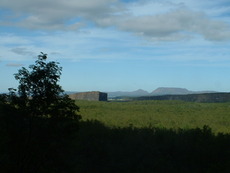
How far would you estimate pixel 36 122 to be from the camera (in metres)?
10.3

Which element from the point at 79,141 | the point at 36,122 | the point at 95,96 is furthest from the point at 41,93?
the point at 95,96

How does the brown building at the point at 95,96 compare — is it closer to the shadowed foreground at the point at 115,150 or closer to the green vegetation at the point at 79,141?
the green vegetation at the point at 79,141

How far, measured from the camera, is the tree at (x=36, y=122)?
10242mm

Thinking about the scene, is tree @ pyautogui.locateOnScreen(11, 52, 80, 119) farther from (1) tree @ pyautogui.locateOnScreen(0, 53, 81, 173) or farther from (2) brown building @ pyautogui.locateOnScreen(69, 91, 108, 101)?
(2) brown building @ pyautogui.locateOnScreen(69, 91, 108, 101)

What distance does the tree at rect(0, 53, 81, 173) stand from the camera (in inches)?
403

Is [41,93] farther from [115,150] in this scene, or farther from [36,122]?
[115,150]

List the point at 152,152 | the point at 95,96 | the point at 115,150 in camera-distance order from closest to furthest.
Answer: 1. the point at 152,152
2. the point at 115,150
3. the point at 95,96

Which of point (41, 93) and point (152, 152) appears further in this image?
point (152, 152)

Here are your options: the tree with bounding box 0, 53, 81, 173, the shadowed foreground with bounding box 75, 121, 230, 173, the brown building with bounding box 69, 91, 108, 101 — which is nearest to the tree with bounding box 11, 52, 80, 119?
the tree with bounding box 0, 53, 81, 173

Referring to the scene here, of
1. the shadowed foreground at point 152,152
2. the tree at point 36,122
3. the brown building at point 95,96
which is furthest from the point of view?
the brown building at point 95,96

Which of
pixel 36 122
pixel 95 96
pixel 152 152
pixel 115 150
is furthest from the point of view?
pixel 95 96

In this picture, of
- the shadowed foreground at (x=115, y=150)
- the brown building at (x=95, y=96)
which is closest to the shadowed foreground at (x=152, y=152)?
the shadowed foreground at (x=115, y=150)

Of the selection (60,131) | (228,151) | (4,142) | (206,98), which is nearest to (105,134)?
(228,151)

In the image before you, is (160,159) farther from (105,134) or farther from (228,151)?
(105,134)
